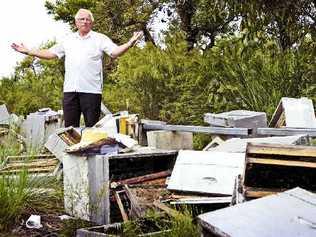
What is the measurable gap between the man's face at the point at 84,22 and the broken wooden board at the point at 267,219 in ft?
14.1

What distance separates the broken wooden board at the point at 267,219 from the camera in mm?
2896

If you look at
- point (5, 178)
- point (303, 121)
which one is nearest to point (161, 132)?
point (303, 121)

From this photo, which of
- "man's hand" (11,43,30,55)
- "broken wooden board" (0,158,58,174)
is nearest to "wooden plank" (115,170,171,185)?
"broken wooden board" (0,158,58,174)

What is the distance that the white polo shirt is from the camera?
24.0ft

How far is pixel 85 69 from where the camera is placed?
24.0 feet

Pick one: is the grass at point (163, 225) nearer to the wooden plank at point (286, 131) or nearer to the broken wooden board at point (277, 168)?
the broken wooden board at point (277, 168)

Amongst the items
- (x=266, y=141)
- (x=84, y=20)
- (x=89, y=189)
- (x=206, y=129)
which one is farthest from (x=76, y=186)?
(x=84, y=20)

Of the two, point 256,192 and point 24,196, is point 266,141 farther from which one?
point 24,196

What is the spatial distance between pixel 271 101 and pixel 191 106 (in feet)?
4.52

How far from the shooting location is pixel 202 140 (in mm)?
8531

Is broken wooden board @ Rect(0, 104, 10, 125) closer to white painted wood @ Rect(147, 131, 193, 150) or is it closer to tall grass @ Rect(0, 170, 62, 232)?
white painted wood @ Rect(147, 131, 193, 150)

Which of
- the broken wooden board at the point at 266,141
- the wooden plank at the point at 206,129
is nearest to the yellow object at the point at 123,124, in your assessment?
the wooden plank at the point at 206,129

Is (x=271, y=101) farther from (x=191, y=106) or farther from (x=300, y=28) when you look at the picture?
(x=300, y=28)

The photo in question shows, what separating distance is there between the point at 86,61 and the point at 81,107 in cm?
50
